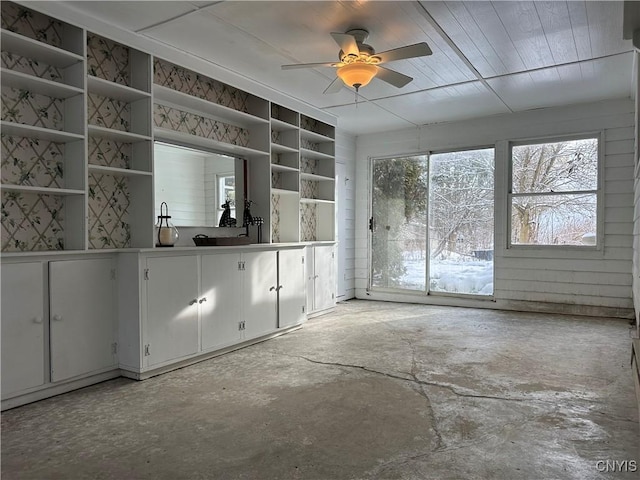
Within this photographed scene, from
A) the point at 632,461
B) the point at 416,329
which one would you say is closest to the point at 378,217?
the point at 416,329

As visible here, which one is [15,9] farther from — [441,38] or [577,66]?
[577,66]

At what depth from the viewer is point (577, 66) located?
4500 millimetres

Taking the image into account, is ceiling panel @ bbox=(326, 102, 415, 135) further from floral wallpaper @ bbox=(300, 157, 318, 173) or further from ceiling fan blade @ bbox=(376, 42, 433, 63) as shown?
ceiling fan blade @ bbox=(376, 42, 433, 63)

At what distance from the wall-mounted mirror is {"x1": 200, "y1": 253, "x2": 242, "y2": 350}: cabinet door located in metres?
0.60

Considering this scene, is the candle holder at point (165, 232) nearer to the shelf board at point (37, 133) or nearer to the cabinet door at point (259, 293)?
the cabinet door at point (259, 293)

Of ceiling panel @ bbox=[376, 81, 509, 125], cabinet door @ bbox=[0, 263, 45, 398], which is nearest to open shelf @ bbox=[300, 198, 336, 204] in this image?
ceiling panel @ bbox=[376, 81, 509, 125]

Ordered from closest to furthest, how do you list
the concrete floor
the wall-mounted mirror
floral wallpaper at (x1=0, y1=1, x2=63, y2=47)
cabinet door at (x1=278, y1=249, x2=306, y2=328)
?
1. the concrete floor
2. floral wallpaper at (x1=0, y1=1, x2=63, y2=47)
3. the wall-mounted mirror
4. cabinet door at (x1=278, y1=249, x2=306, y2=328)

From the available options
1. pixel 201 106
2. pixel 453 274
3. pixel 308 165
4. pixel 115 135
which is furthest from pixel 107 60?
pixel 453 274

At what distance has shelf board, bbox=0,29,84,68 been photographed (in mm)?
2840

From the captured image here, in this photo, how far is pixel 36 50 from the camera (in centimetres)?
304

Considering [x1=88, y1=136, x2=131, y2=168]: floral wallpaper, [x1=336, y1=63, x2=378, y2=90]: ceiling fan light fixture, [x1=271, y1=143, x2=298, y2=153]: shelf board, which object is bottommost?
[x1=88, y1=136, x2=131, y2=168]: floral wallpaper

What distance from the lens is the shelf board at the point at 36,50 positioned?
2.84m

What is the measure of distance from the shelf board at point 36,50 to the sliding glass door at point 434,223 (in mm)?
5130

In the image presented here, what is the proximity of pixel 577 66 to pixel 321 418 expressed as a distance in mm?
4319
